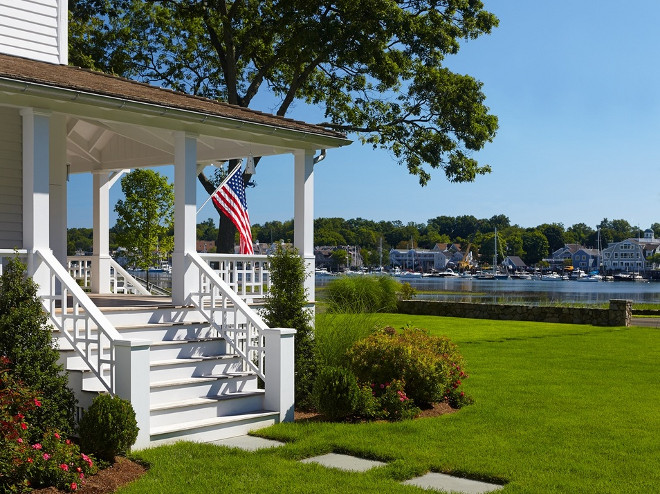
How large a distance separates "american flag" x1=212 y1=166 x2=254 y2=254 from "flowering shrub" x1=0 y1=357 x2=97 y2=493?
17.3ft

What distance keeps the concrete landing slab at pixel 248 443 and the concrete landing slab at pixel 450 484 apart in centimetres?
188

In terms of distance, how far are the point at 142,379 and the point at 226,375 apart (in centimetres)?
212

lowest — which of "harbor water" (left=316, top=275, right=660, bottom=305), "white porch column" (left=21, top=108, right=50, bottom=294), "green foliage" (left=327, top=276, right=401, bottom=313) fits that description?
"harbor water" (left=316, top=275, right=660, bottom=305)

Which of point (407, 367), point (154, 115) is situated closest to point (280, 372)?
point (407, 367)

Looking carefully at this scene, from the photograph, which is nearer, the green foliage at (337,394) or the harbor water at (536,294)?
the green foliage at (337,394)

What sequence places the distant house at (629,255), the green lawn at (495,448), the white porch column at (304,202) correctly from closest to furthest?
the green lawn at (495,448) → the white porch column at (304,202) → the distant house at (629,255)

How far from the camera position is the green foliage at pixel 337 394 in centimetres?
934

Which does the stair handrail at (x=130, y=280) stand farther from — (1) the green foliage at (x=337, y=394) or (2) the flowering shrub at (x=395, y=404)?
(2) the flowering shrub at (x=395, y=404)

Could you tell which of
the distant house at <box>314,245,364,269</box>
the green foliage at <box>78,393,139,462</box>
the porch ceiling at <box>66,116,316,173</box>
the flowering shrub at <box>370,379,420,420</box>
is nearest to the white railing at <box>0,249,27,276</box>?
the green foliage at <box>78,393,139,462</box>

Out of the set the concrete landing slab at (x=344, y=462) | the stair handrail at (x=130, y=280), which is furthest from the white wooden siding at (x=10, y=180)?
the concrete landing slab at (x=344, y=462)

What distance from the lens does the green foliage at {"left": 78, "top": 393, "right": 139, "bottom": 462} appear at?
7203 mm

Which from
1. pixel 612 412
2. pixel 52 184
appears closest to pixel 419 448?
pixel 612 412

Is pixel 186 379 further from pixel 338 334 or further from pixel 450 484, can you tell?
pixel 450 484

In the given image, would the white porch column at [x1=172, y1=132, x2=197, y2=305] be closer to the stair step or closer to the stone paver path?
the stair step
